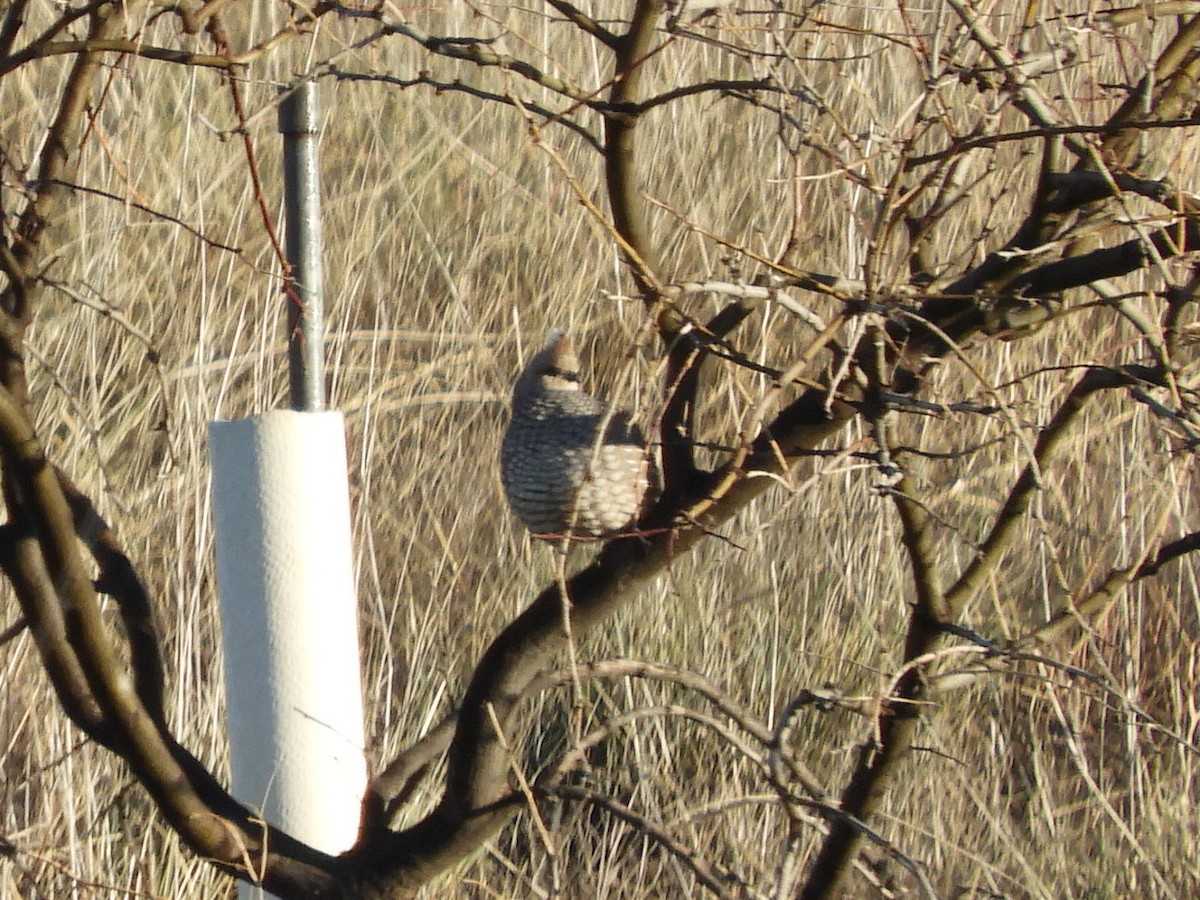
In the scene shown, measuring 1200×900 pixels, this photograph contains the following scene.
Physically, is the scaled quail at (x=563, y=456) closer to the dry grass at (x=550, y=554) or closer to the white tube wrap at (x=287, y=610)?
the white tube wrap at (x=287, y=610)

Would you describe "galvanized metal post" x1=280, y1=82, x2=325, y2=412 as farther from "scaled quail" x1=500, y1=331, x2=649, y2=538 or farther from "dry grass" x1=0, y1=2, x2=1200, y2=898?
"dry grass" x1=0, y1=2, x2=1200, y2=898

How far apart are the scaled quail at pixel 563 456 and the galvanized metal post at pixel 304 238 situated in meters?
0.27

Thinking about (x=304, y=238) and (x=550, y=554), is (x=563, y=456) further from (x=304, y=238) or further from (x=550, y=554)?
(x=550, y=554)

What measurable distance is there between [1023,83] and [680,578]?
155 centimetres

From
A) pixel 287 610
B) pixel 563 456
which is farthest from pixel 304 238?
pixel 563 456

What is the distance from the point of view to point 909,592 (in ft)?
8.27

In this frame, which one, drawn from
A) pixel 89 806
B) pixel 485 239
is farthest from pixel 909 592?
pixel 89 806

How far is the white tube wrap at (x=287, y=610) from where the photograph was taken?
4.08 ft

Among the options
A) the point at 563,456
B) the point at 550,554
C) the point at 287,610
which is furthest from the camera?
the point at 550,554

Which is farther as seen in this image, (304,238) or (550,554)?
(550,554)

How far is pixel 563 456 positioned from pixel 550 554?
2.97ft

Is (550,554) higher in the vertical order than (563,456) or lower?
lower

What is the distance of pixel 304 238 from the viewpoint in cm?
127

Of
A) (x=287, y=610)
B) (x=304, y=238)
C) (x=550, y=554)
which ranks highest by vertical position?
(x=304, y=238)
